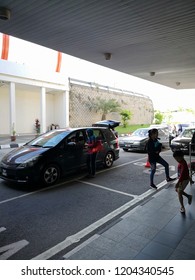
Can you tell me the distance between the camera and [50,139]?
22.9ft

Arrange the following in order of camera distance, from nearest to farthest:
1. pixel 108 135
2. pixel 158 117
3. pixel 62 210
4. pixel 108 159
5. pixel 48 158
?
pixel 62 210 → pixel 48 158 → pixel 108 159 → pixel 108 135 → pixel 158 117

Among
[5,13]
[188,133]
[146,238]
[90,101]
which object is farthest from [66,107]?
[146,238]

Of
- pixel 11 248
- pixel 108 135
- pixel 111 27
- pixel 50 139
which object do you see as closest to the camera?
pixel 11 248

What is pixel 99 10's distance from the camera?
5078mm

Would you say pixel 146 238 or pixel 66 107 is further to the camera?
pixel 66 107

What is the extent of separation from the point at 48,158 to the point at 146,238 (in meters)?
3.58

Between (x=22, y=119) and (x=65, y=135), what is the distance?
54.4 feet

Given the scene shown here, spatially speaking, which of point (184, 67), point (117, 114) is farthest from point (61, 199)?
point (117, 114)

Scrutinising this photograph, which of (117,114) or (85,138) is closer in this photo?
(85,138)

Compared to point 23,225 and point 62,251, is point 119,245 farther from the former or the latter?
point 23,225

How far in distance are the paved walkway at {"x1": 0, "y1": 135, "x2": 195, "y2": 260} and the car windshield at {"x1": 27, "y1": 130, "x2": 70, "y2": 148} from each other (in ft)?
10.5

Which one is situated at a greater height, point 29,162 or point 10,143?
point 29,162

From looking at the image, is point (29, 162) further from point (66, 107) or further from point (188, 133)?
point (66, 107)

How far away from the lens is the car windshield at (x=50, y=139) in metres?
6.70
